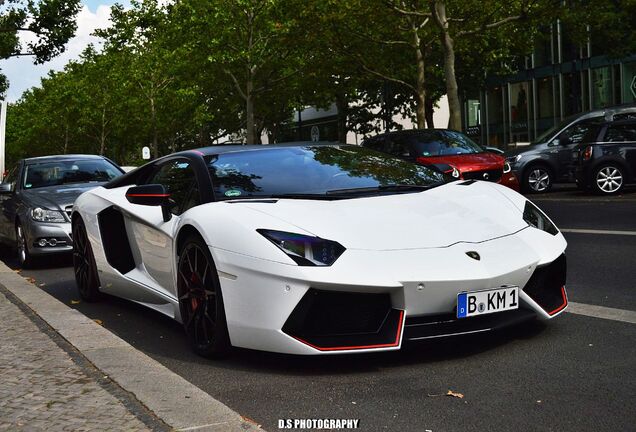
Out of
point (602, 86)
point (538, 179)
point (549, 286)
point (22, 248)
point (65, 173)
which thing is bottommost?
point (538, 179)

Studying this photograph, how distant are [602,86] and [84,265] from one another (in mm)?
35839

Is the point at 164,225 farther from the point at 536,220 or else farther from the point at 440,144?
the point at 440,144

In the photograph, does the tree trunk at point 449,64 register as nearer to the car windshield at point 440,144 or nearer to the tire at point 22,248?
the car windshield at point 440,144

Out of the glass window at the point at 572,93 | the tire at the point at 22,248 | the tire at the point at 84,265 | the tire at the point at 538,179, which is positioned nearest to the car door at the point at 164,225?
the tire at the point at 84,265

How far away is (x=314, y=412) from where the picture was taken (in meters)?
4.11

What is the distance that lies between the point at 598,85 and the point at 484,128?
462 inches

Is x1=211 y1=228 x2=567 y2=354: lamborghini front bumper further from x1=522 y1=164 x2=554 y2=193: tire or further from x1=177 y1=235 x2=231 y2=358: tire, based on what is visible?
x1=522 y1=164 x2=554 y2=193: tire

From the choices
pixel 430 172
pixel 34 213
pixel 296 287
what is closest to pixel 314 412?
pixel 296 287

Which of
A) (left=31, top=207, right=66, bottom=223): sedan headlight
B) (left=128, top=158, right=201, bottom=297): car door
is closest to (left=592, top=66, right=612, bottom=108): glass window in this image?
(left=31, top=207, right=66, bottom=223): sedan headlight

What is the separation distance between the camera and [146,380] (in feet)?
15.3

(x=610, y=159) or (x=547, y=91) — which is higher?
(x=547, y=91)

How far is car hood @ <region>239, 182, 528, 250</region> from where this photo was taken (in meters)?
4.77

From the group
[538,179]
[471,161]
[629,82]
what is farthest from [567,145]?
[629,82]
